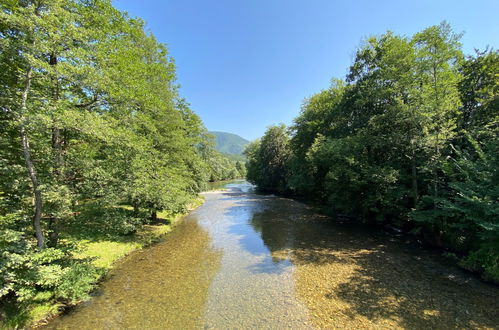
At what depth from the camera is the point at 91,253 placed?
32.6 ft

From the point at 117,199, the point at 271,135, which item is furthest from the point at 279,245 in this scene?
the point at 271,135

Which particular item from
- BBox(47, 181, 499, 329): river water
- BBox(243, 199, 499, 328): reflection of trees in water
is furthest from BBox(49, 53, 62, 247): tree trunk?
BBox(243, 199, 499, 328): reflection of trees in water

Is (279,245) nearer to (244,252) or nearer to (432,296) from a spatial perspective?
(244,252)

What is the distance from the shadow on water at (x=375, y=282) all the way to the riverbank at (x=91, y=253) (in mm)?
6496

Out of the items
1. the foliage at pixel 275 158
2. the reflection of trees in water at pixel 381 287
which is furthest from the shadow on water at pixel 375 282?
the foliage at pixel 275 158

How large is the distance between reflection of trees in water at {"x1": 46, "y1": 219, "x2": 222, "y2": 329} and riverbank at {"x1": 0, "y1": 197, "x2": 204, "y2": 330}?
0.44 meters

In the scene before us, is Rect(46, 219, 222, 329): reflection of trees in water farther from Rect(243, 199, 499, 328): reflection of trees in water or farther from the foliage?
the foliage

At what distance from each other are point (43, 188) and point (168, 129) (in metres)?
10.4

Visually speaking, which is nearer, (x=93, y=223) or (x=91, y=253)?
(x=93, y=223)

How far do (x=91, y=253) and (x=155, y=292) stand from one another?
4.46m

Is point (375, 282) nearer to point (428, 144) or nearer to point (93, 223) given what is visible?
point (428, 144)

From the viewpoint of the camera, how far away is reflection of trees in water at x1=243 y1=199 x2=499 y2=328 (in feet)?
20.7

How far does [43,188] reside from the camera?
6227 millimetres

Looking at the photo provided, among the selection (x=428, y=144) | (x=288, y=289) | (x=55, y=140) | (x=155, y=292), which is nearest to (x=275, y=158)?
(x=428, y=144)
